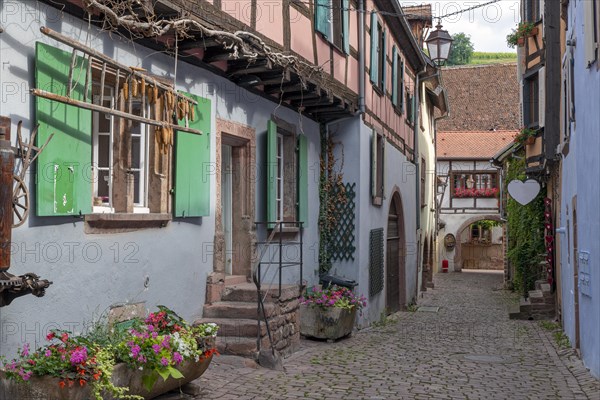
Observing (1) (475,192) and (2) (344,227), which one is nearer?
(2) (344,227)

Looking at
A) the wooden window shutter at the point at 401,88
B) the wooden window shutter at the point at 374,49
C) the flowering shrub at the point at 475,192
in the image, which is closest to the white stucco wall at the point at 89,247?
the wooden window shutter at the point at 374,49

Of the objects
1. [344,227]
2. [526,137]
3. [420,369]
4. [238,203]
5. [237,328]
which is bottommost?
[420,369]

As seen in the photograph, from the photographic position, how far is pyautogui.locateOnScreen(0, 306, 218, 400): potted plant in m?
4.82

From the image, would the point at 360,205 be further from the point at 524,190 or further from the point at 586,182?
the point at 586,182

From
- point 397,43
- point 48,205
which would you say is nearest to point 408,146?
point 397,43

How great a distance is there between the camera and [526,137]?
50.6 ft

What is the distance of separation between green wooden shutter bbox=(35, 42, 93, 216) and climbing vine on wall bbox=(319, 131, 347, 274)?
21.4 ft

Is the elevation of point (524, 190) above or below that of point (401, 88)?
below

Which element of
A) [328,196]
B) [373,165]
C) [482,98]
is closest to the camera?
[328,196]

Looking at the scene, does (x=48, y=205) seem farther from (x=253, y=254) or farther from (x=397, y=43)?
(x=397, y=43)

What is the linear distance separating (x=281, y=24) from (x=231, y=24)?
1551mm

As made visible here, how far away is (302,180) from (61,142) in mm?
5631

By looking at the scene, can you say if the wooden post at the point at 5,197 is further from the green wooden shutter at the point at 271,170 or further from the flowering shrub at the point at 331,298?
the flowering shrub at the point at 331,298

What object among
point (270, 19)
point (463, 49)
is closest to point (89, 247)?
point (270, 19)
